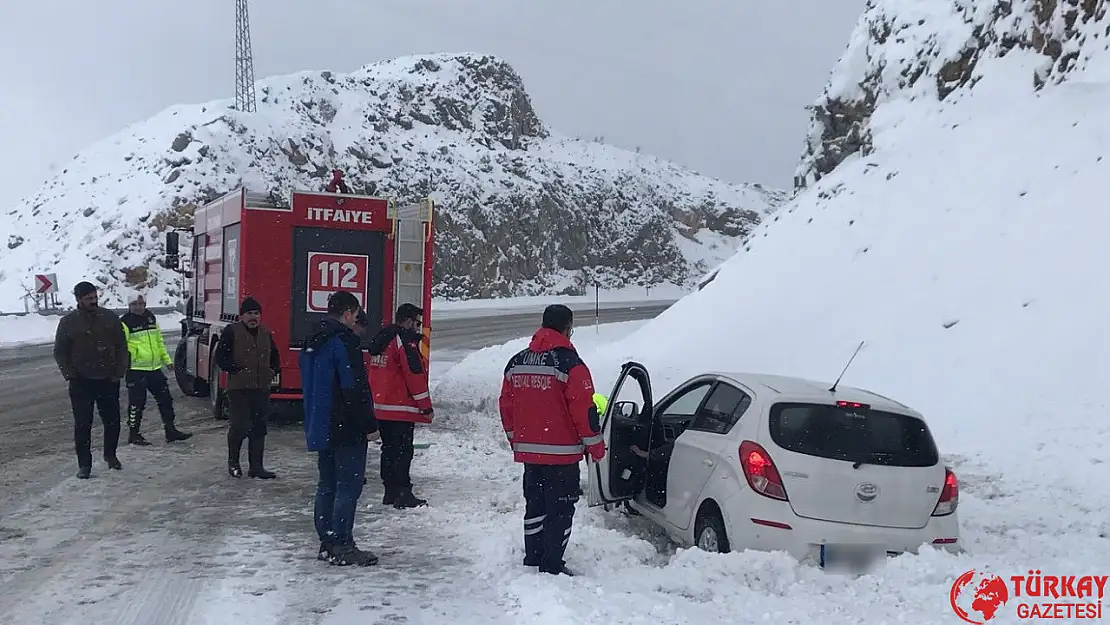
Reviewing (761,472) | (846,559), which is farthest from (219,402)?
(846,559)

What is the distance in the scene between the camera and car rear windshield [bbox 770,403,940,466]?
5.62 metres

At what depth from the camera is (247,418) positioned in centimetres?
892

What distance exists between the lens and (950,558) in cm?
543

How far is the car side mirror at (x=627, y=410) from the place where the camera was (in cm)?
668

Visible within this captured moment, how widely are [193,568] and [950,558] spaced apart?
4.70m

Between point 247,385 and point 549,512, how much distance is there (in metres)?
4.43

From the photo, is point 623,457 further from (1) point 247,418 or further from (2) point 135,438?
(2) point 135,438

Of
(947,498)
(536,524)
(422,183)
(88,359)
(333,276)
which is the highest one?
(422,183)

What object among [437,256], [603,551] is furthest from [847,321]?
[437,256]

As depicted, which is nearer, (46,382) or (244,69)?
(46,382)

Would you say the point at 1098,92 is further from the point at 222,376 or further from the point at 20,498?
the point at 20,498

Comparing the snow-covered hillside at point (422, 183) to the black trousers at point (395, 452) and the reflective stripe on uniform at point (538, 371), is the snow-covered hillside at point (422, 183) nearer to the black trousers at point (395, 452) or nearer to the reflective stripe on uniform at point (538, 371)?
the black trousers at point (395, 452)

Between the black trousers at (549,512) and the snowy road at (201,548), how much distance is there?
1.37 feet

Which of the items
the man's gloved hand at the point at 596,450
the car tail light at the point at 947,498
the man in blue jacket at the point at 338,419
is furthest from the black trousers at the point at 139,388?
the car tail light at the point at 947,498
